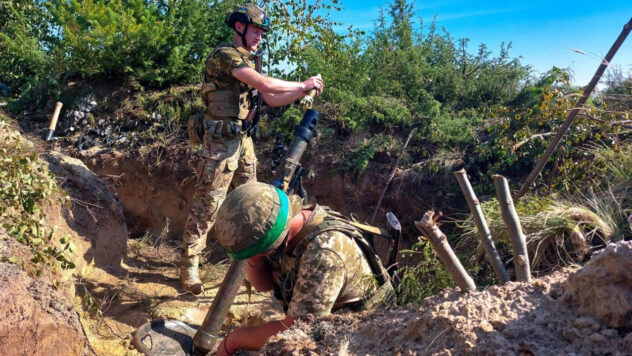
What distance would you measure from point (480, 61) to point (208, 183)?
14.3 feet

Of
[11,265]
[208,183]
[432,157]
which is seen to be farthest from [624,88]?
[11,265]

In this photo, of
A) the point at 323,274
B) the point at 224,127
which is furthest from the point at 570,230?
the point at 224,127

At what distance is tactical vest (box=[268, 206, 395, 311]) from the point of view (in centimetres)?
278

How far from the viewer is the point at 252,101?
507 centimetres

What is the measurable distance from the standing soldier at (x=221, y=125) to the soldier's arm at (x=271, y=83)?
4.9 inches

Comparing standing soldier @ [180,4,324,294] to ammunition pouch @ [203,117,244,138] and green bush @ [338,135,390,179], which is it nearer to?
ammunition pouch @ [203,117,244,138]

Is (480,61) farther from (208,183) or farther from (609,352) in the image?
(609,352)

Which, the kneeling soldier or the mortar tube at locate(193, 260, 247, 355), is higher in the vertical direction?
the kneeling soldier

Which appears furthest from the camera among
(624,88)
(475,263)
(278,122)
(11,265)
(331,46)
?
(331,46)

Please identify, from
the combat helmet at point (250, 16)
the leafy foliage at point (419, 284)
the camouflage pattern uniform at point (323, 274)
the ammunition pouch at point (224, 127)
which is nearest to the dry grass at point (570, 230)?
the leafy foliage at point (419, 284)

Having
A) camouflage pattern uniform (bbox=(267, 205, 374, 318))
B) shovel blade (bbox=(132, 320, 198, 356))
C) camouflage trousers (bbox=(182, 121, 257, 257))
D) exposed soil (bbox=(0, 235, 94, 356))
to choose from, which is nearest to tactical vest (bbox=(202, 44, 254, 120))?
camouflage trousers (bbox=(182, 121, 257, 257))

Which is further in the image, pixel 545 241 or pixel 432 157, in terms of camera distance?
pixel 432 157

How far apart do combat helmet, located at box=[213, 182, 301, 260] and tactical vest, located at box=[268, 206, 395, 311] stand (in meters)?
0.21

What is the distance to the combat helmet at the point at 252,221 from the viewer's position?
2477 mm
